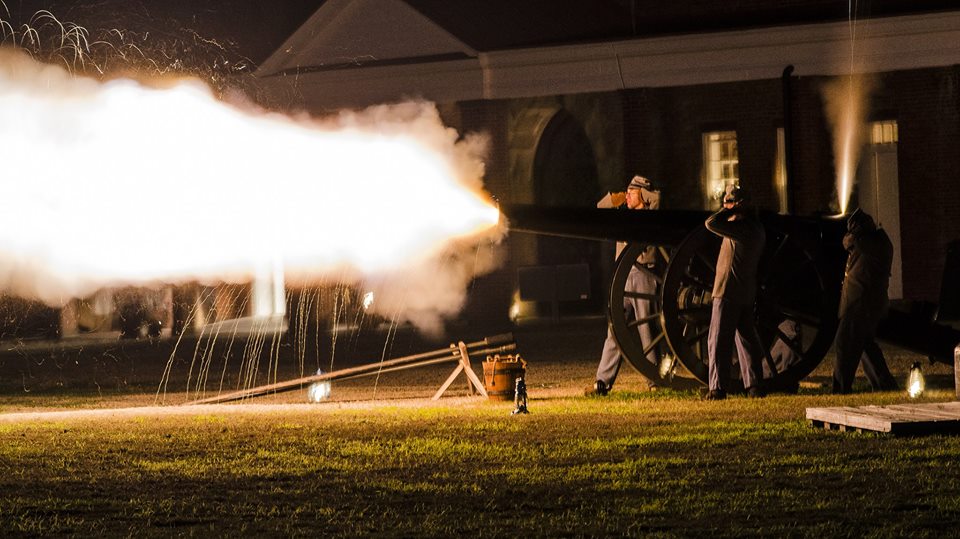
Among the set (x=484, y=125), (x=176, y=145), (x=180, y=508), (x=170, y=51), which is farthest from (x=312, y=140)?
(x=484, y=125)

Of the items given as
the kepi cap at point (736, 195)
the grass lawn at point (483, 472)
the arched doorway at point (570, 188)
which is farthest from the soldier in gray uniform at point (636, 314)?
the arched doorway at point (570, 188)

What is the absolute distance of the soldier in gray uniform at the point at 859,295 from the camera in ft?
43.1

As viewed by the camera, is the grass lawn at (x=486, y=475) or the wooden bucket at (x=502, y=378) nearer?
the grass lawn at (x=486, y=475)

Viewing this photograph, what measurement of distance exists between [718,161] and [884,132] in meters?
2.94

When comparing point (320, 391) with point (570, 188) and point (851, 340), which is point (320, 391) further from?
point (570, 188)

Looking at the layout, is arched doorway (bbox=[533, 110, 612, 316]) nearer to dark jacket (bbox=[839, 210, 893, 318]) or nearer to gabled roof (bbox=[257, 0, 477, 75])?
gabled roof (bbox=[257, 0, 477, 75])

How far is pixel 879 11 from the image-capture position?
26641mm

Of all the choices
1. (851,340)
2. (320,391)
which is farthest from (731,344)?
(320,391)

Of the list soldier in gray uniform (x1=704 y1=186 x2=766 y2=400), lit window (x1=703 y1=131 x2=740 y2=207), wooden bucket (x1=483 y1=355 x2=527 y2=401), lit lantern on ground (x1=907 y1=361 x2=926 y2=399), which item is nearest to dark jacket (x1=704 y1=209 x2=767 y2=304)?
soldier in gray uniform (x1=704 y1=186 x2=766 y2=400)

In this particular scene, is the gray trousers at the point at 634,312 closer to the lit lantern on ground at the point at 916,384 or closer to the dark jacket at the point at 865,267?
the dark jacket at the point at 865,267

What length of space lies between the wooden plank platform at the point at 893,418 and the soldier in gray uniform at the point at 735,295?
1.97m

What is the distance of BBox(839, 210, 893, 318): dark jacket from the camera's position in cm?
1313

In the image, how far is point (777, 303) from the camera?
13.4m

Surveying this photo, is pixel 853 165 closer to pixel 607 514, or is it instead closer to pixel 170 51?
pixel 170 51
